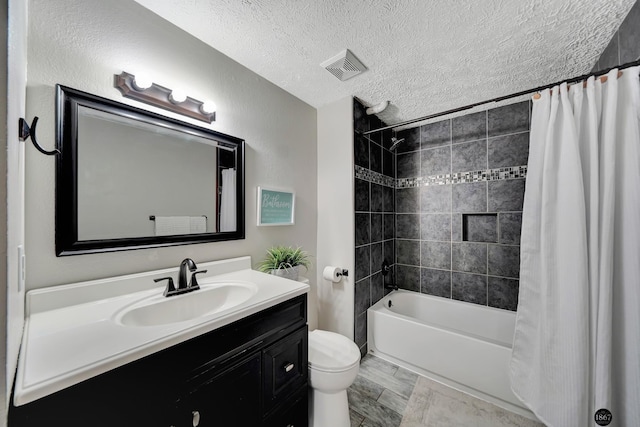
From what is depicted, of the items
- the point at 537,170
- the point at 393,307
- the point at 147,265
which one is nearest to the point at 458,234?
the point at 393,307

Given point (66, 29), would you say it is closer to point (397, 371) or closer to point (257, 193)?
point (257, 193)

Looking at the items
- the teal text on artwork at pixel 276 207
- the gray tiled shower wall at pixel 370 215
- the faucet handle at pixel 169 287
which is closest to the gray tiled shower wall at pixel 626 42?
the gray tiled shower wall at pixel 370 215

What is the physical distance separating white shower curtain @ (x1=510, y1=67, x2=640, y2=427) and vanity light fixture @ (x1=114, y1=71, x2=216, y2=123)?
1888mm

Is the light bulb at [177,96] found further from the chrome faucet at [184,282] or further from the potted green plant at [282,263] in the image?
the potted green plant at [282,263]

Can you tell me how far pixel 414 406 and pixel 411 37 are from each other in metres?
2.40

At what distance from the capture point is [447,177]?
95.1 inches

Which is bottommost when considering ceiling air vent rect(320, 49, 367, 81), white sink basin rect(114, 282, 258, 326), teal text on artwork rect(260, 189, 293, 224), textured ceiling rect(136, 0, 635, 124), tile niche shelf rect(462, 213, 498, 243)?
white sink basin rect(114, 282, 258, 326)

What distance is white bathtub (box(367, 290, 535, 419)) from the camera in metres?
1.57

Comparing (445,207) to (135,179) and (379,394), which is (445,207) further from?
(135,179)

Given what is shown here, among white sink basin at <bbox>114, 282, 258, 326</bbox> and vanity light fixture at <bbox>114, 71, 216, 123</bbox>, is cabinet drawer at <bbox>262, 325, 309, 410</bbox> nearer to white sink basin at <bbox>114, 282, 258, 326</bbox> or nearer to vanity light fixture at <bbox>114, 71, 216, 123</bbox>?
white sink basin at <bbox>114, 282, 258, 326</bbox>

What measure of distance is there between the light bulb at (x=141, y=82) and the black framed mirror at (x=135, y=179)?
110mm

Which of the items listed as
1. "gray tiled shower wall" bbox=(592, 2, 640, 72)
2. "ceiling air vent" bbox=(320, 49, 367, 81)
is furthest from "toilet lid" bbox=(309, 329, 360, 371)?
"gray tiled shower wall" bbox=(592, 2, 640, 72)

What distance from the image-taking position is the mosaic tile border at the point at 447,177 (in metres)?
2.08

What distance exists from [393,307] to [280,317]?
1.84 meters
